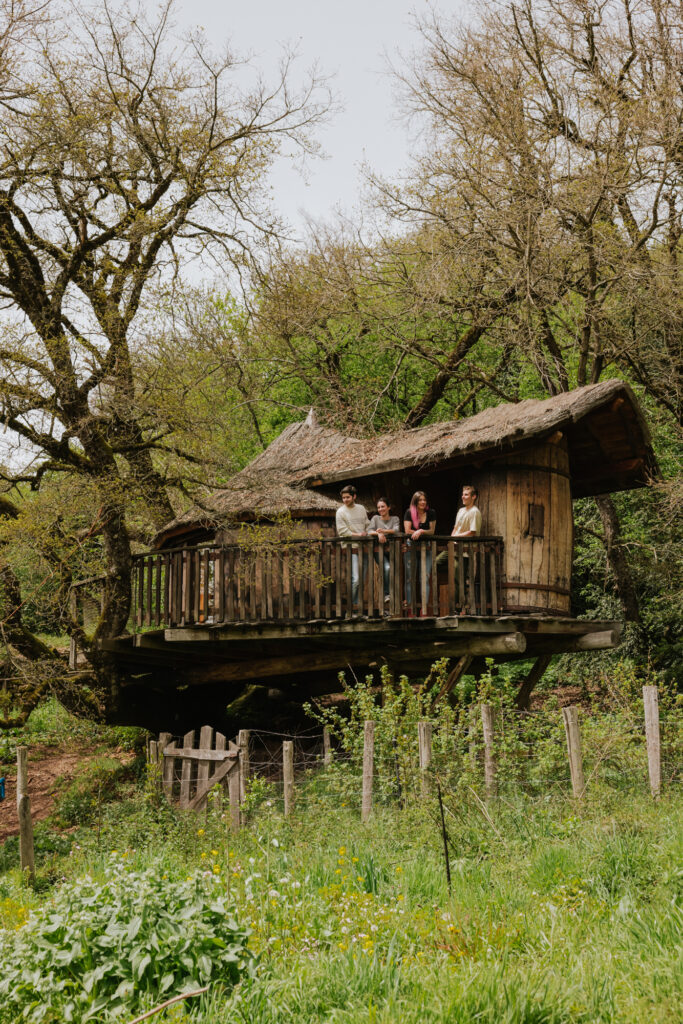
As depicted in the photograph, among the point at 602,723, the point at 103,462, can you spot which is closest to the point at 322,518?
the point at 103,462

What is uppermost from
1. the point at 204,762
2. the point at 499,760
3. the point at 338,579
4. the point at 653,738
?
the point at 338,579

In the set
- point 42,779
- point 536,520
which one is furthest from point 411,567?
point 42,779

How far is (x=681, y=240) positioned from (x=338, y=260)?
7676mm

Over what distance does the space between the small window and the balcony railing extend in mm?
703

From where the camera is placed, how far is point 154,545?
18.4 metres

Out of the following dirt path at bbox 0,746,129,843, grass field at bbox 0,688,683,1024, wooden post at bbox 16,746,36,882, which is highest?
grass field at bbox 0,688,683,1024

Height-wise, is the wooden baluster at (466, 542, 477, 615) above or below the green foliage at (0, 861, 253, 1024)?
above

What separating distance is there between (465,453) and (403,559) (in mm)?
1866

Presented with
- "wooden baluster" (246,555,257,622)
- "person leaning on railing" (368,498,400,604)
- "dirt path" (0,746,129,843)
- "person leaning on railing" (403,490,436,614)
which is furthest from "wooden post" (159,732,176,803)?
"person leaning on railing" (403,490,436,614)

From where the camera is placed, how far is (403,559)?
14.4 metres

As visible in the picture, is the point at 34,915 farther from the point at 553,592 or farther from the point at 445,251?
the point at 445,251

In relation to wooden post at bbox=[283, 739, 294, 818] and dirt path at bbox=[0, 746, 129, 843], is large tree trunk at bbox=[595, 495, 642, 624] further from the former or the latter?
dirt path at bbox=[0, 746, 129, 843]

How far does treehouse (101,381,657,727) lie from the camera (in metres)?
14.4

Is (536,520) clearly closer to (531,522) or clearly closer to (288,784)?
(531,522)
